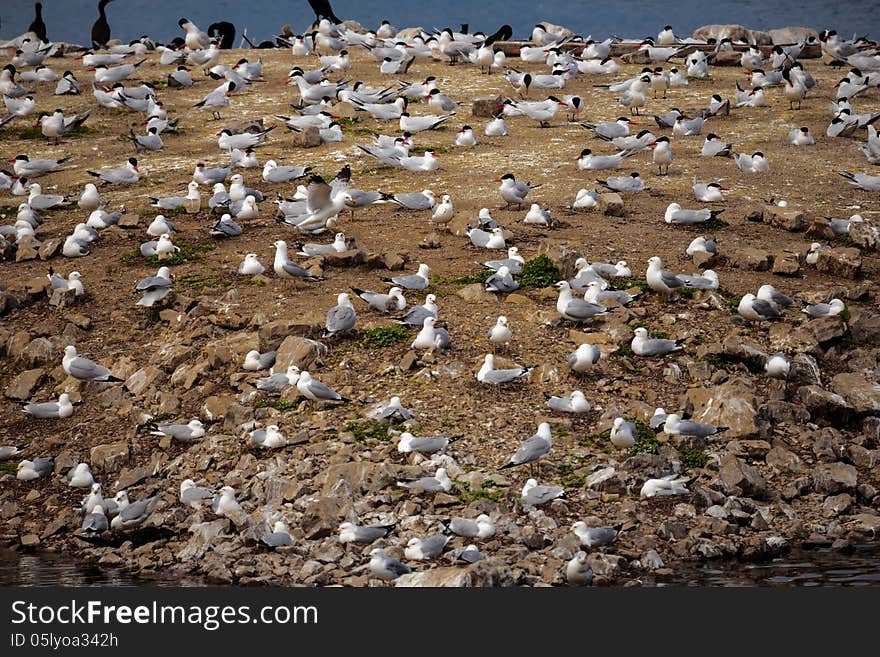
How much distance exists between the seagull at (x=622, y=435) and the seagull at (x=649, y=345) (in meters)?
1.61

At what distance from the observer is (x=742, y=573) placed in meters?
9.69

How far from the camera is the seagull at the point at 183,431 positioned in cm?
1195

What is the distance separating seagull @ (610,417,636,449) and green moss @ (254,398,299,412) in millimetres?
3296

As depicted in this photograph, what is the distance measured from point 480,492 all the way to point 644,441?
1.80 meters

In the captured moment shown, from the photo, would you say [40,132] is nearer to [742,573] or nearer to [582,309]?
[582,309]

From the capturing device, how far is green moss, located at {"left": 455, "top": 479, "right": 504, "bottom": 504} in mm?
10492

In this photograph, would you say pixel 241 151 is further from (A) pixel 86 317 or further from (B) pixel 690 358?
(B) pixel 690 358

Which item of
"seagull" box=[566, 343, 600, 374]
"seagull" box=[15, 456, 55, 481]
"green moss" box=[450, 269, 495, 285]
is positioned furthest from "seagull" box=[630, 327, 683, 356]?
"seagull" box=[15, 456, 55, 481]

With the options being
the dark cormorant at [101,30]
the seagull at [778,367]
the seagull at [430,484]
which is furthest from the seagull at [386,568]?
the dark cormorant at [101,30]

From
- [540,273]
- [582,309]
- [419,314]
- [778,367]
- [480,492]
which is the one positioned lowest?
[480,492]

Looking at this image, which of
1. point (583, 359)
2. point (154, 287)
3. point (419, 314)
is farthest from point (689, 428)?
point (154, 287)

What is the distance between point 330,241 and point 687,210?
16.8 ft

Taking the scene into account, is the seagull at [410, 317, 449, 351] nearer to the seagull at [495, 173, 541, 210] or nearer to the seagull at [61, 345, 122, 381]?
the seagull at [61, 345, 122, 381]

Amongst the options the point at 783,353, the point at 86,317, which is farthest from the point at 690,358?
the point at 86,317
